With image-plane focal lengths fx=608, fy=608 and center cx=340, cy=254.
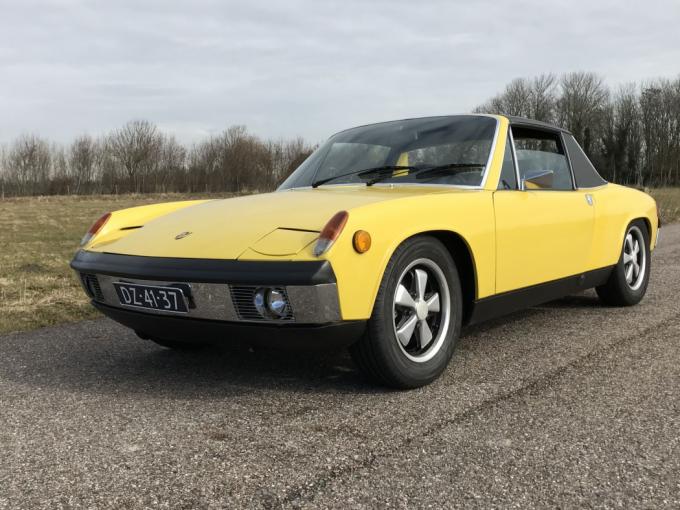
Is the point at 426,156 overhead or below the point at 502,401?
overhead

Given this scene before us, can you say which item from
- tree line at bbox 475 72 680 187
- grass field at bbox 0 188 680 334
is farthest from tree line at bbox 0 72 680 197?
grass field at bbox 0 188 680 334

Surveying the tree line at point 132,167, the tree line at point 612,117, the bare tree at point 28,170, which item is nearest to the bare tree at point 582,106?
the tree line at point 612,117

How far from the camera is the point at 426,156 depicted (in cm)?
378

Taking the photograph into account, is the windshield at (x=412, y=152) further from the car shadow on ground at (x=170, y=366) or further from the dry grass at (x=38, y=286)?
the dry grass at (x=38, y=286)

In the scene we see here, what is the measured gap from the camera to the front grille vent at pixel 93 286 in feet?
10.3

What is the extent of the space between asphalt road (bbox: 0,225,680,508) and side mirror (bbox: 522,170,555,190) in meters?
0.98

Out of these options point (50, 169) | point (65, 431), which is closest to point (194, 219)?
point (65, 431)

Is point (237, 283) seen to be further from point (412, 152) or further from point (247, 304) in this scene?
point (412, 152)

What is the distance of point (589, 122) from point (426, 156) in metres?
56.5

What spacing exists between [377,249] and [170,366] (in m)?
1.54

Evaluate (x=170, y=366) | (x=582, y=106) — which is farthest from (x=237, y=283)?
(x=582, y=106)

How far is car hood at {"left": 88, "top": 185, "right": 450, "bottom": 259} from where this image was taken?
8.97 feet

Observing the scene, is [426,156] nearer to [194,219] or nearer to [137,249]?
[194,219]

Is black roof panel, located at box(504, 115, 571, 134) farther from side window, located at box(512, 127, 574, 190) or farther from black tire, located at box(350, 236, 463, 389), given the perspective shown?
black tire, located at box(350, 236, 463, 389)
